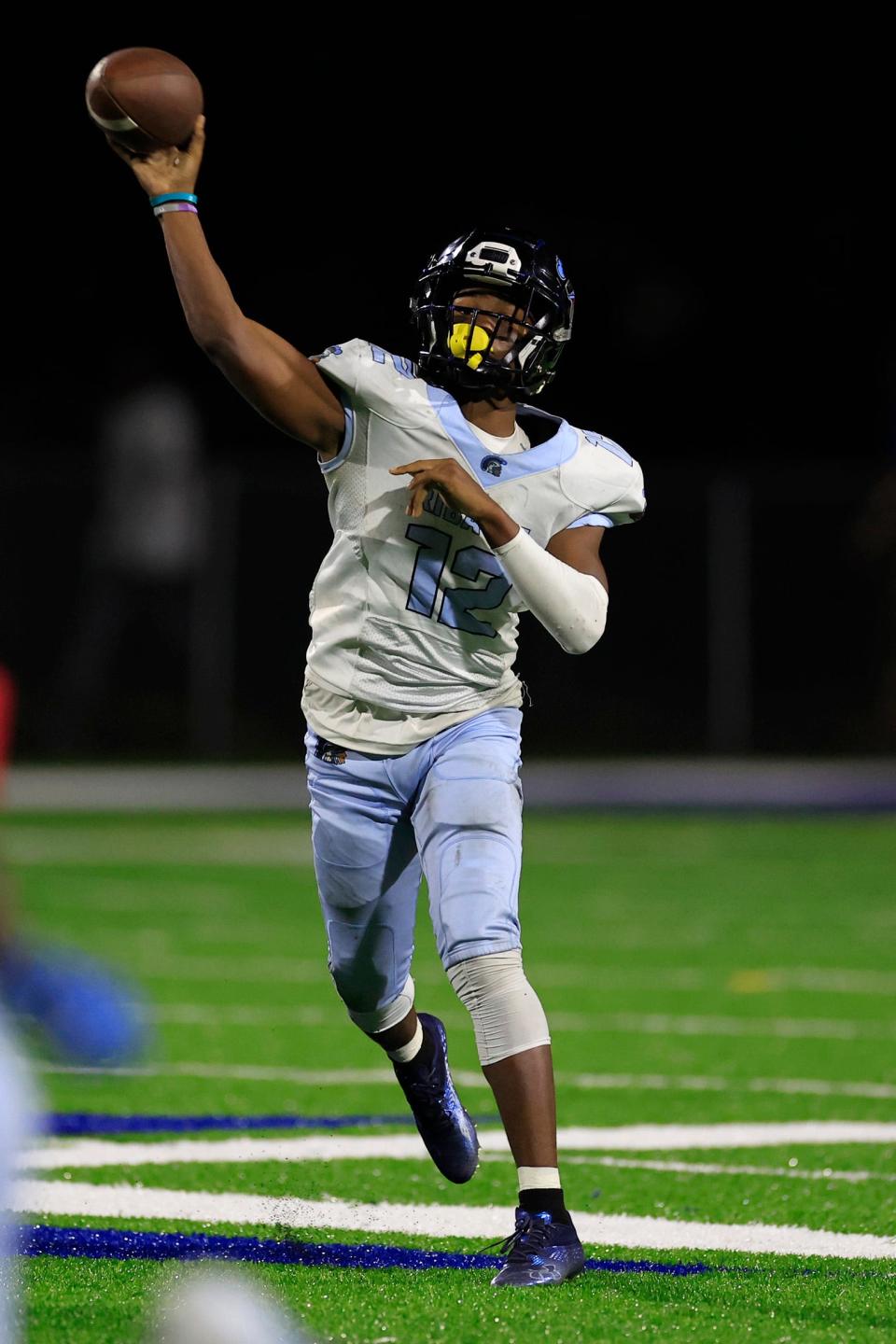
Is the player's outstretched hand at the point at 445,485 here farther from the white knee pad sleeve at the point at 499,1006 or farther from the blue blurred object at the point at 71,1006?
the blue blurred object at the point at 71,1006

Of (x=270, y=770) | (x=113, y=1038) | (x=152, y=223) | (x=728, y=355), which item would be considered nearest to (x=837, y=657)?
(x=270, y=770)

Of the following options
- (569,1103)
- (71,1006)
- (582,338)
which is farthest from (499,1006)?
(582,338)

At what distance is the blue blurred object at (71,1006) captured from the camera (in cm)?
537

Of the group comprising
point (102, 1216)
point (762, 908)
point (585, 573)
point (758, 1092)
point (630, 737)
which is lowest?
point (630, 737)

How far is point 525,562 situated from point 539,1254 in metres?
1.23

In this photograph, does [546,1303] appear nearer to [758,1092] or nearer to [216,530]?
[758,1092]

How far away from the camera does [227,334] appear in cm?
436

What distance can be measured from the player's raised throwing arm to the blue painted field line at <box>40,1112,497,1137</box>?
7.00ft

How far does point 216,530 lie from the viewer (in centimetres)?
2286

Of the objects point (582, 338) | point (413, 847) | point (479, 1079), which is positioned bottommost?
point (479, 1079)

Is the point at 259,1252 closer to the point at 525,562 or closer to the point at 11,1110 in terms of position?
the point at 525,562

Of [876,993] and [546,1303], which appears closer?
[546,1303]

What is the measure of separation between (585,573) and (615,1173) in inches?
62.8

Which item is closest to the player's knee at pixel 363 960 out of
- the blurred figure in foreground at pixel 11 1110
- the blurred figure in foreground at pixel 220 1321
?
the blurred figure in foreground at pixel 220 1321
